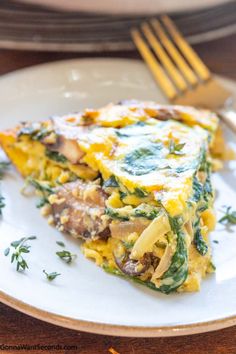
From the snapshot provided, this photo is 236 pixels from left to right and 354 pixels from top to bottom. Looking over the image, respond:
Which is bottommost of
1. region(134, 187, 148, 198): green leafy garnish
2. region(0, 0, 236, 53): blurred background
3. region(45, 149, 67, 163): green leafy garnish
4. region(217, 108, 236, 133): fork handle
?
region(217, 108, 236, 133): fork handle

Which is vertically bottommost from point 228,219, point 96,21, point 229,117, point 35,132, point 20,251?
point 228,219

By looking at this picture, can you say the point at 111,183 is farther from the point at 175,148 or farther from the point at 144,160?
the point at 175,148

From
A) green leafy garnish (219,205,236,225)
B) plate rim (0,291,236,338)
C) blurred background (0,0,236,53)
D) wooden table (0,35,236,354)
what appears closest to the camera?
plate rim (0,291,236,338)

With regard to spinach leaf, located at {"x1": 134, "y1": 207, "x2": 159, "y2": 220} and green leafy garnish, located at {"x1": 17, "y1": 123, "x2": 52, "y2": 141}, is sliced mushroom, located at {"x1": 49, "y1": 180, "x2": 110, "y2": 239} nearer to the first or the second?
spinach leaf, located at {"x1": 134, "y1": 207, "x2": 159, "y2": 220}

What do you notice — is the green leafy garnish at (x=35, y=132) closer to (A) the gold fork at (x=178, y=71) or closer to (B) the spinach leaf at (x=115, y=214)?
(B) the spinach leaf at (x=115, y=214)

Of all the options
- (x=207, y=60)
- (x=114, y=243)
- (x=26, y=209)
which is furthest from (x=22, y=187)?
(x=207, y=60)

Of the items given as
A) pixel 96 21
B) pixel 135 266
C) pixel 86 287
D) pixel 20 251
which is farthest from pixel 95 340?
pixel 96 21

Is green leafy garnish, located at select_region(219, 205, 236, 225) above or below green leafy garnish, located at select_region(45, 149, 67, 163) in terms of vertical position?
below

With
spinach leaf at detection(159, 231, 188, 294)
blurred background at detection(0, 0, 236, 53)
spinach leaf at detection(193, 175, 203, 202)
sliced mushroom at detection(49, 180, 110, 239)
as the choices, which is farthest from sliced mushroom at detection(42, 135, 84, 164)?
blurred background at detection(0, 0, 236, 53)
